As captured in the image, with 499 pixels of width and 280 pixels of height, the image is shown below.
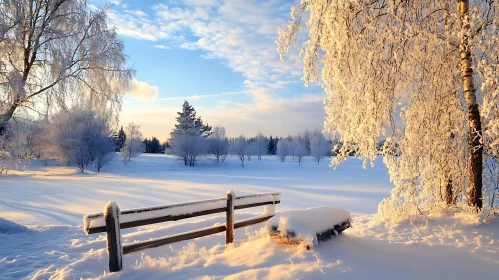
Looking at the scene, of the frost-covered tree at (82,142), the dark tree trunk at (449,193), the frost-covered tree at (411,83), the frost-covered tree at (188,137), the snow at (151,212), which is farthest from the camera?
the frost-covered tree at (188,137)

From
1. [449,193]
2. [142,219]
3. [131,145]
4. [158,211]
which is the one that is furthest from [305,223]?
[131,145]

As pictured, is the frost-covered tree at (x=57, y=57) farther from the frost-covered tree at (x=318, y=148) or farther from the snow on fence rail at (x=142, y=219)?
the frost-covered tree at (x=318, y=148)

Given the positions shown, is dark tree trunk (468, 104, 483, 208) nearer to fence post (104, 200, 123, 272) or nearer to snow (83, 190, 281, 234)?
snow (83, 190, 281, 234)

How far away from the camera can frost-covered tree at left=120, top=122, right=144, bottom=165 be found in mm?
62800

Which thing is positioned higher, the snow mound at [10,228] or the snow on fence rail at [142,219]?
the snow on fence rail at [142,219]

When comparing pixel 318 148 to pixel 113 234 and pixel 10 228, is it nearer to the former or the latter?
pixel 10 228

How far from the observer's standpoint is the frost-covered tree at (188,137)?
184 feet

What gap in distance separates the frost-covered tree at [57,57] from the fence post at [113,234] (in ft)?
20.9

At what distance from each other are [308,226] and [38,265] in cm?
500

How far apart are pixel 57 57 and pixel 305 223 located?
9.08 m

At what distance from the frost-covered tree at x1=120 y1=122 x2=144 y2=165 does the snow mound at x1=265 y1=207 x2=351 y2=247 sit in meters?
60.2

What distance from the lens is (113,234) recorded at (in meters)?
3.94

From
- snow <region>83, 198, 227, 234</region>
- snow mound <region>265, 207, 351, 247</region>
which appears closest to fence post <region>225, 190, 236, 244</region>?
snow <region>83, 198, 227, 234</region>

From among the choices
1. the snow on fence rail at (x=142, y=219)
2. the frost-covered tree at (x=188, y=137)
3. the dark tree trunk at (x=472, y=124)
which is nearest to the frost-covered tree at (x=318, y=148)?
the frost-covered tree at (x=188, y=137)
